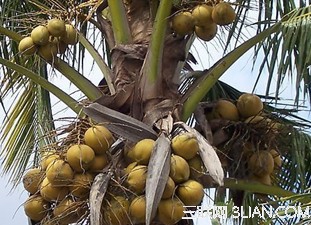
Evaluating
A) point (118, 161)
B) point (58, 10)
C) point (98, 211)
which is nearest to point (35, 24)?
point (58, 10)

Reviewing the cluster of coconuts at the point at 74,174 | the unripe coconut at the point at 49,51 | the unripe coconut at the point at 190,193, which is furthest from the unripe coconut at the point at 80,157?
the unripe coconut at the point at 49,51

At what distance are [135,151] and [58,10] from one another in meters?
0.88

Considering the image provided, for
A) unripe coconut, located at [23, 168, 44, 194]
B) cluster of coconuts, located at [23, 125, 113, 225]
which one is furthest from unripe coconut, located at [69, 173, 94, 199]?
unripe coconut, located at [23, 168, 44, 194]

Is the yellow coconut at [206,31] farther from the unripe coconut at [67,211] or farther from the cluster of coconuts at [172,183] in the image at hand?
the unripe coconut at [67,211]

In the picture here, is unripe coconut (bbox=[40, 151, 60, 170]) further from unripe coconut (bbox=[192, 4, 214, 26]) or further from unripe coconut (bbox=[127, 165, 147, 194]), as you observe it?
unripe coconut (bbox=[192, 4, 214, 26])

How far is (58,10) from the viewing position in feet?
11.1

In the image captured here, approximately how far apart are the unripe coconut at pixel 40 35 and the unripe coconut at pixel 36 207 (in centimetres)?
67

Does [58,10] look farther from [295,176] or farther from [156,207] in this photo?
[295,176]

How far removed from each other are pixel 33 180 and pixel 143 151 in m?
0.52

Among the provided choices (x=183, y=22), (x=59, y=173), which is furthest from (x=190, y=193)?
(x=183, y=22)

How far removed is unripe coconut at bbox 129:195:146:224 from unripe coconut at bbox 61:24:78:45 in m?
0.88

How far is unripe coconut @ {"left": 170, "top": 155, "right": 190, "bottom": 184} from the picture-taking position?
277 centimetres

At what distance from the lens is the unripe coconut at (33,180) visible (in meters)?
3.05

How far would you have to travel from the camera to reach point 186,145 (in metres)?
2.83
